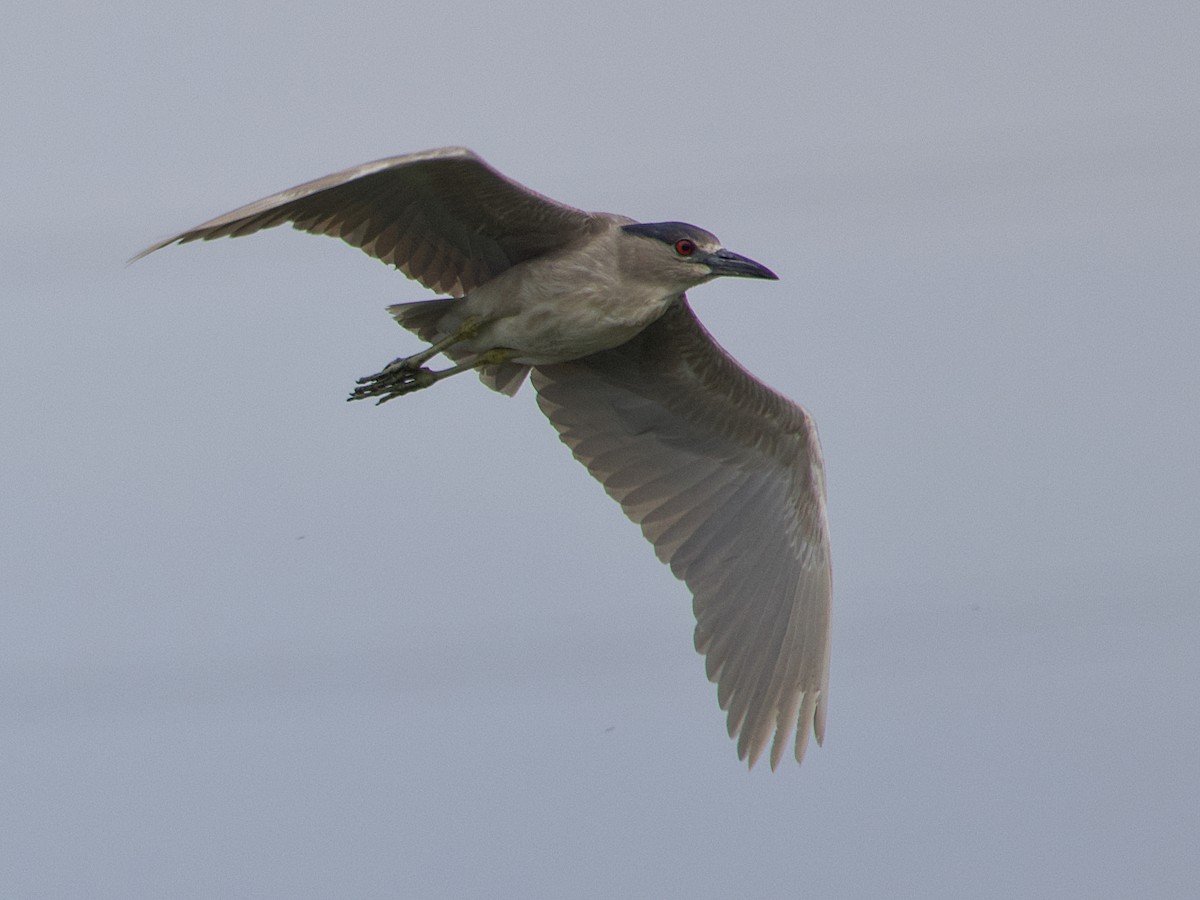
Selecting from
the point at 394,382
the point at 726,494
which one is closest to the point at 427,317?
the point at 394,382

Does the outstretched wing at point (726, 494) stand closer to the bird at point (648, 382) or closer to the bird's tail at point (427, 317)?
the bird at point (648, 382)

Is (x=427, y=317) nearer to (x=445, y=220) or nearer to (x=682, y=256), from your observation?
(x=445, y=220)

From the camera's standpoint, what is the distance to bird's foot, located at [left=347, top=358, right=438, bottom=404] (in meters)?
7.55

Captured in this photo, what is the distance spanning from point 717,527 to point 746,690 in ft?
2.61

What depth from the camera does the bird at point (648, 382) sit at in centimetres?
741

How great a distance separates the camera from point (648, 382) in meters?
8.45

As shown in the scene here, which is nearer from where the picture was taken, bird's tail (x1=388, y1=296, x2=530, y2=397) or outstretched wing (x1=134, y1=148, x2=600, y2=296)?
outstretched wing (x1=134, y1=148, x2=600, y2=296)

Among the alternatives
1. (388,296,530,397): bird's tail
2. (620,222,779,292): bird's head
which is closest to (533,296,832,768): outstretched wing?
(620,222,779,292): bird's head

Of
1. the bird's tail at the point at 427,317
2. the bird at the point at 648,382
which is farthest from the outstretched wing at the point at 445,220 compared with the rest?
the bird's tail at the point at 427,317

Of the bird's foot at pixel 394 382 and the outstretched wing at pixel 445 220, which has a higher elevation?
the outstretched wing at pixel 445 220

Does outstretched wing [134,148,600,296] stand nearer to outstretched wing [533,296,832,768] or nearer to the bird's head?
the bird's head

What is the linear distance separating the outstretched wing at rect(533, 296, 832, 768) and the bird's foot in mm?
1014

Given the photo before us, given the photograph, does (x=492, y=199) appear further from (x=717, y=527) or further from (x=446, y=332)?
(x=717, y=527)

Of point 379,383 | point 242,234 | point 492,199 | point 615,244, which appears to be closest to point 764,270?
point 615,244
